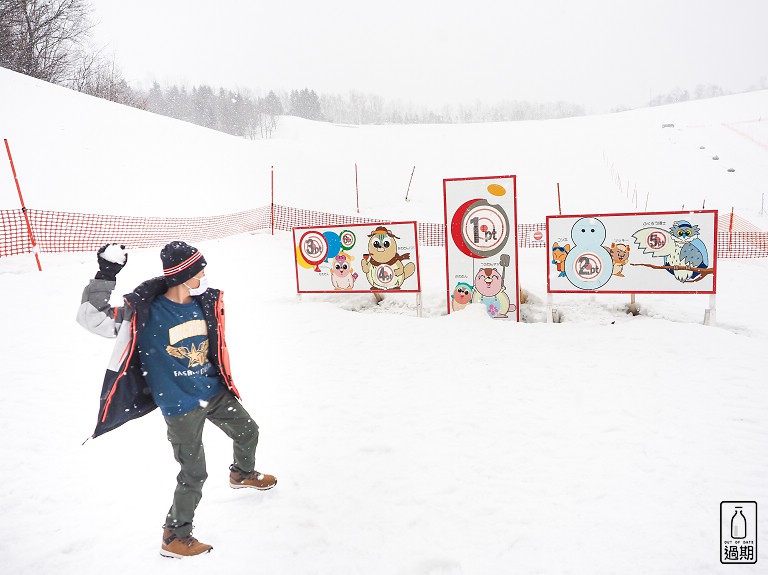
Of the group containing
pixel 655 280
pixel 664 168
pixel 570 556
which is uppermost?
pixel 664 168

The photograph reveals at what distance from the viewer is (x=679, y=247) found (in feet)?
26.2

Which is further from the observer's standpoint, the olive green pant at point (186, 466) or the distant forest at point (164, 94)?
the distant forest at point (164, 94)

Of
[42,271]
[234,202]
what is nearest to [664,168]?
[234,202]

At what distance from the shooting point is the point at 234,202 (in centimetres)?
2283

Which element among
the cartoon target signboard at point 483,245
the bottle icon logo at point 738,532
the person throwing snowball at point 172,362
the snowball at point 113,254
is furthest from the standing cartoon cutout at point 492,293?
the snowball at point 113,254

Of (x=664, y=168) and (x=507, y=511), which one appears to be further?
(x=664, y=168)

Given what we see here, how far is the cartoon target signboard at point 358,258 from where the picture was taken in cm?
933

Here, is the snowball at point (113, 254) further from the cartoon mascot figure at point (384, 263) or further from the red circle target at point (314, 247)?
the red circle target at point (314, 247)

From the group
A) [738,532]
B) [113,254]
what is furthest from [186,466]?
[738,532]

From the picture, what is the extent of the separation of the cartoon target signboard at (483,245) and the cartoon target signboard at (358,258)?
74cm

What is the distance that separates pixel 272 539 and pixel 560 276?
6.73 m

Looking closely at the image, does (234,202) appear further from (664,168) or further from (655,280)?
(664,168)

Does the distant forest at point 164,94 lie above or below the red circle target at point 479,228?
above

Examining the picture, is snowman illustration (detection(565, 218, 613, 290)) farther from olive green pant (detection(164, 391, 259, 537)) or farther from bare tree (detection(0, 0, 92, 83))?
bare tree (detection(0, 0, 92, 83))
